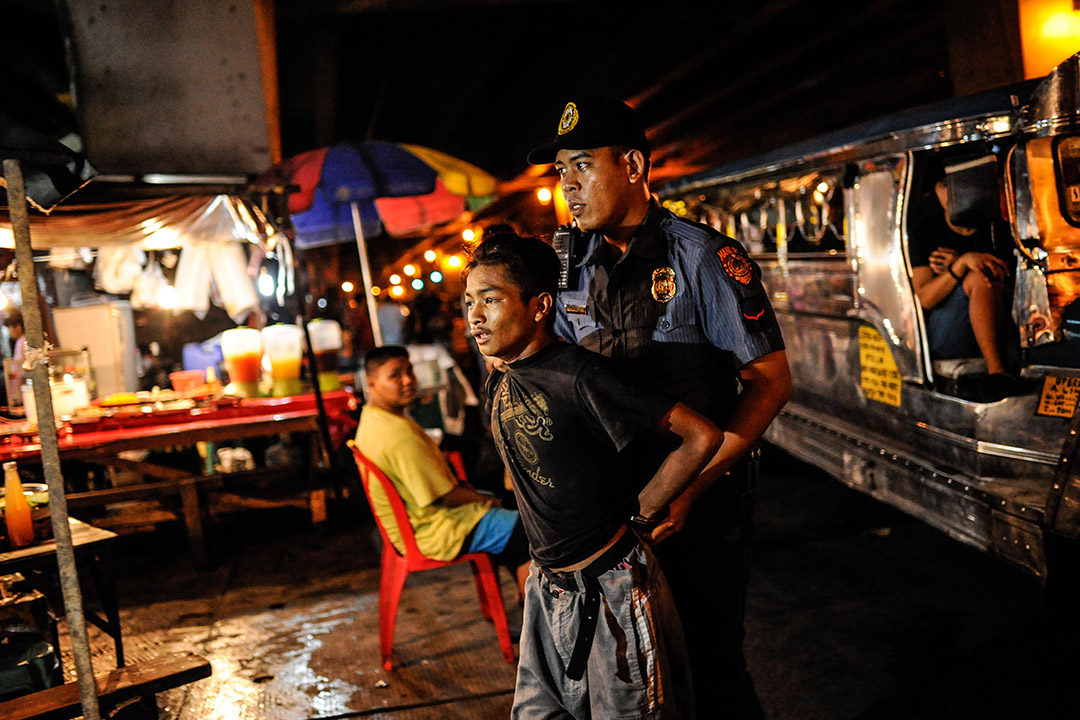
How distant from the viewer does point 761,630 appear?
13.8 ft

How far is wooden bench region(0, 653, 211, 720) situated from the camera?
2.89m

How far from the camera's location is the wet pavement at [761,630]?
3.58 meters

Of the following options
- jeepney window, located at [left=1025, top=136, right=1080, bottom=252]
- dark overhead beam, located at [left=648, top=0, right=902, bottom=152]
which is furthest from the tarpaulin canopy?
dark overhead beam, located at [left=648, top=0, right=902, bottom=152]

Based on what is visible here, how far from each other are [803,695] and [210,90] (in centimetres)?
628

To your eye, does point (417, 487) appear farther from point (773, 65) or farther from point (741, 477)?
point (773, 65)

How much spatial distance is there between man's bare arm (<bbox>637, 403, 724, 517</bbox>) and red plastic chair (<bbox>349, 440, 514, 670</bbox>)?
2.14 metres

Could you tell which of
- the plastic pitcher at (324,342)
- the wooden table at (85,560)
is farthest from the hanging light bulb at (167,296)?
the wooden table at (85,560)

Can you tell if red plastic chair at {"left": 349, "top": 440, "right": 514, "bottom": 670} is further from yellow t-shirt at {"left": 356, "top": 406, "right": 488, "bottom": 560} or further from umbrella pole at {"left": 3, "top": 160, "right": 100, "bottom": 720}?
umbrella pole at {"left": 3, "top": 160, "right": 100, "bottom": 720}

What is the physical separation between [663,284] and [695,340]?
199mm

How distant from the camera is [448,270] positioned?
25625 mm

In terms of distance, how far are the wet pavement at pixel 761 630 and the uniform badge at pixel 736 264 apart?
6.95 feet

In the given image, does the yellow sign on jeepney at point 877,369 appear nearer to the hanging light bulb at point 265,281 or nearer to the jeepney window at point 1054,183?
the jeepney window at point 1054,183

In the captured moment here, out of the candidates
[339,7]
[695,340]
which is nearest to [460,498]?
[695,340]

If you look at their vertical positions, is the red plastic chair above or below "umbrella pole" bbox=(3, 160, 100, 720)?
below
